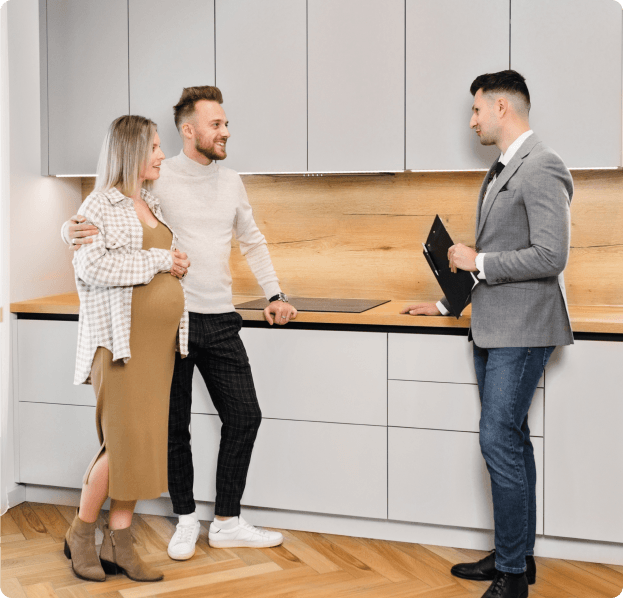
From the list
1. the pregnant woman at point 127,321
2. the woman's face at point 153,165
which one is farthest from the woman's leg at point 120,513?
the woman's face at point 153,165

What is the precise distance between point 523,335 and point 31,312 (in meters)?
1.98

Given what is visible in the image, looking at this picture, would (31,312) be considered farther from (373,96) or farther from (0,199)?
(373,96)

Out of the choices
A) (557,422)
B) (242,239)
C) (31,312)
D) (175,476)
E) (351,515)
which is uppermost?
(242,239)

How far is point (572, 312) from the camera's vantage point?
2.74 metres

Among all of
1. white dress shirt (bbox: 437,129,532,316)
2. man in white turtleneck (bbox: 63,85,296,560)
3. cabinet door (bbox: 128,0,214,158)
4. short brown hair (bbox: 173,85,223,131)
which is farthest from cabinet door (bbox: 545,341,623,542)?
cabinet door (bbox: 128,0,214,158)

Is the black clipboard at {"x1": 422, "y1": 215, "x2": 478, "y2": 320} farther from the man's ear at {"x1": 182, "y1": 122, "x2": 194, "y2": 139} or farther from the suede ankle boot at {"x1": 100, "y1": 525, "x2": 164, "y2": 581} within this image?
the suede ankle boot at {"x1": 100, "y1": 525, "x2": 164, "y2": 581}

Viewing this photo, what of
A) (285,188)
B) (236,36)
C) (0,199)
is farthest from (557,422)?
(0,199)

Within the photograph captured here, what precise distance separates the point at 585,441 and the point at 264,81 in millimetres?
1828

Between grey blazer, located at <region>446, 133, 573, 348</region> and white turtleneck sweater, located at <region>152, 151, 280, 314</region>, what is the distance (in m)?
0.88

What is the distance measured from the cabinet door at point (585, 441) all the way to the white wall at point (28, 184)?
85.9 inches

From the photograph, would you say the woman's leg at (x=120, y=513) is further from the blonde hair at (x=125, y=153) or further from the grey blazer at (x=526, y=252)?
the grey blazer at (x=526, y=252)

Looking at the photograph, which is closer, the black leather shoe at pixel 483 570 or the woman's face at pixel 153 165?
the woman's face at pixel 153 165

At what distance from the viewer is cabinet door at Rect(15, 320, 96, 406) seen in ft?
9.86

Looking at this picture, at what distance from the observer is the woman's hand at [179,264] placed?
229 centimetres
